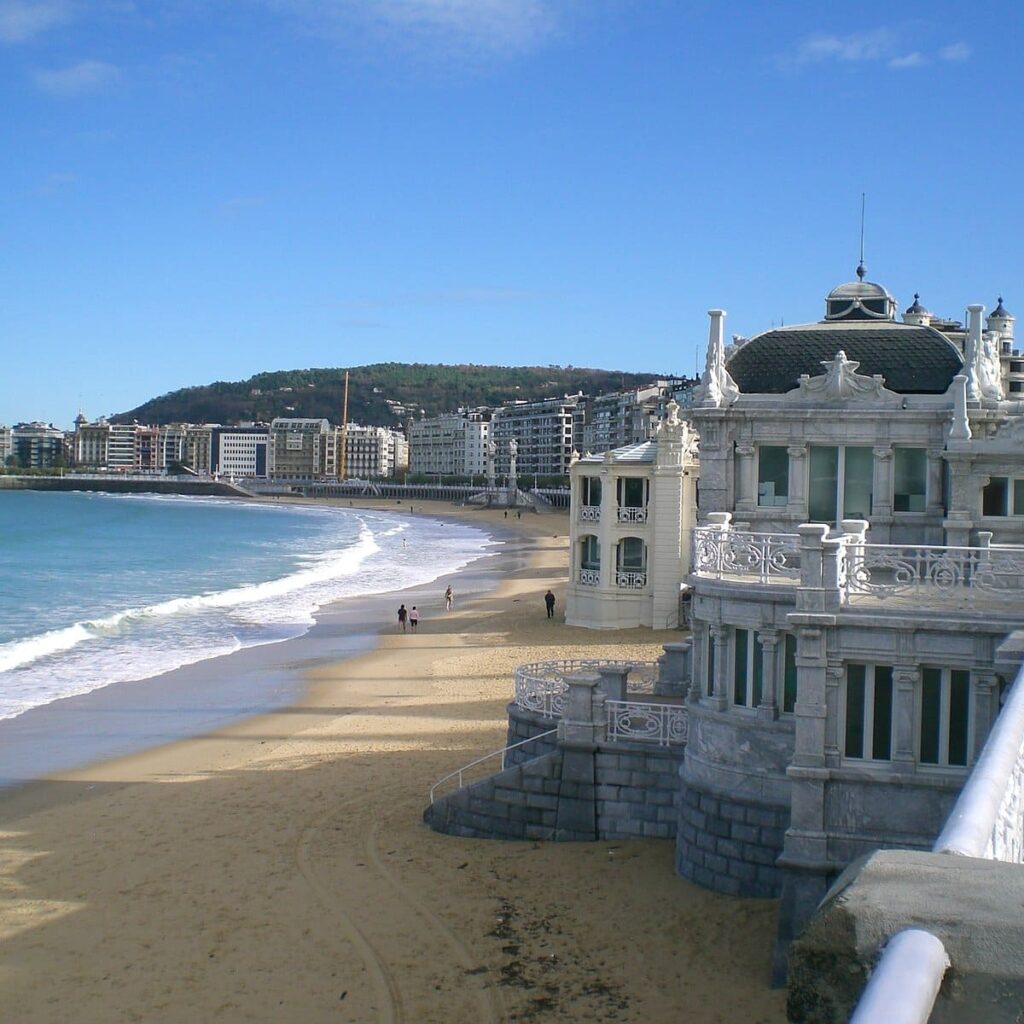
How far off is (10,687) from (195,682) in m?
4.39

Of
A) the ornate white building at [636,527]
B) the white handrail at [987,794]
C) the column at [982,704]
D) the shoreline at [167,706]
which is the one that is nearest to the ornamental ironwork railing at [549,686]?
the column at [982,704]

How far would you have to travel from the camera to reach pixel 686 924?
43.2ft

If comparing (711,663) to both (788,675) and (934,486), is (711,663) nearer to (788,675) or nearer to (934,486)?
(788,675)

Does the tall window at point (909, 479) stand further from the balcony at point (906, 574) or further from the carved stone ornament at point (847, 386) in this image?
the balcony at point (906, 574)

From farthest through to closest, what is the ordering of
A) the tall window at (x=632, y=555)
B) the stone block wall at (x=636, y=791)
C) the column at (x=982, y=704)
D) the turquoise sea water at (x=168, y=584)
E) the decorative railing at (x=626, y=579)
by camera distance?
1. the turquoise sea water at (x=168, y=584)
2. the decorative railing at (x=626, y=579)
3. the tall window at (x=632, y=555)
4. the stone block wall at (x=636, y=791)
5. the column at (x=982, y=704)

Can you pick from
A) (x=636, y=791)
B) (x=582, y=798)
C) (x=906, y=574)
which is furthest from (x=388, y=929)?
(x=906, y=574)

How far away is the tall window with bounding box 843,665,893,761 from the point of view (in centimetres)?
1155

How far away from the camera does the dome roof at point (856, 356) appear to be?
1741cm

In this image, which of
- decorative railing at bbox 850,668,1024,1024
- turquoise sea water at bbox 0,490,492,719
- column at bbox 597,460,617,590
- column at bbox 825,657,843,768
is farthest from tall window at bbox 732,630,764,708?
column at bbox 597,460,617,590

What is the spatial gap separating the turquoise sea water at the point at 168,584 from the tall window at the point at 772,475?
18245mm

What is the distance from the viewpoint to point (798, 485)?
56.0ft

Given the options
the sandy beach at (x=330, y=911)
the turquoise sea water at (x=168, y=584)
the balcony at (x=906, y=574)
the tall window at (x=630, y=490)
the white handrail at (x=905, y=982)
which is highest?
the tall window at (x=630, y=490)

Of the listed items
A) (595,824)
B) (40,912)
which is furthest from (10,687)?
(595,824)

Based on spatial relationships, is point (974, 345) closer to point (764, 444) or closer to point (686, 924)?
point (764, 444)
